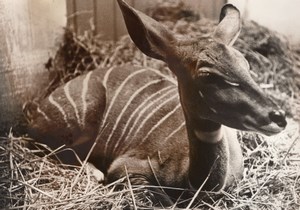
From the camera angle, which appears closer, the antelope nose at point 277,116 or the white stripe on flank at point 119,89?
the antelope nose at point 277,116

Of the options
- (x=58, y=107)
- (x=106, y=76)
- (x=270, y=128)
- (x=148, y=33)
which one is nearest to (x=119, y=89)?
(x=106, y=76)

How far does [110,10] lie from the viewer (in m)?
1.22

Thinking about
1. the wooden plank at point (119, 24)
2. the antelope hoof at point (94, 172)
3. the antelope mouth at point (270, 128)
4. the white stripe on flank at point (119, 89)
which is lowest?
the antelope hoof at point (94, 172)

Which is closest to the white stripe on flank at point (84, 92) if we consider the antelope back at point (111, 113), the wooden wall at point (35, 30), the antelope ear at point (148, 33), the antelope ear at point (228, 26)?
the antelope back at point (111, 113)

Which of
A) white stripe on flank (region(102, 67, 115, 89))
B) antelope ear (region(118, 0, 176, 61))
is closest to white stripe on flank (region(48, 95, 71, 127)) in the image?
white stripe on flank (region(102, 67, 115, 89))

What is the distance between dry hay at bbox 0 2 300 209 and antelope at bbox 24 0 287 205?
4cm

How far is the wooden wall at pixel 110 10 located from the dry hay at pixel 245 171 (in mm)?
43

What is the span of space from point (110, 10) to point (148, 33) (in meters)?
0.17

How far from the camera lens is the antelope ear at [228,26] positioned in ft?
3.62

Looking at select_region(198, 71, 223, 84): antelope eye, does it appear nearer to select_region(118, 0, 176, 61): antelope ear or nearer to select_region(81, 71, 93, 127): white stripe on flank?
select_region(118, 0, 176, 61): antelope ear

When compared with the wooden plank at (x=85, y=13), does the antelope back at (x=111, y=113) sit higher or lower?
lower

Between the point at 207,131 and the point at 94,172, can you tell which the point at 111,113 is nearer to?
the point at 94,172

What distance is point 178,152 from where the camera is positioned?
120cm

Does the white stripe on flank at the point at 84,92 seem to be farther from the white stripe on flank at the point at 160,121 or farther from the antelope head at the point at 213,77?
the antelope head at the point at 213,77
